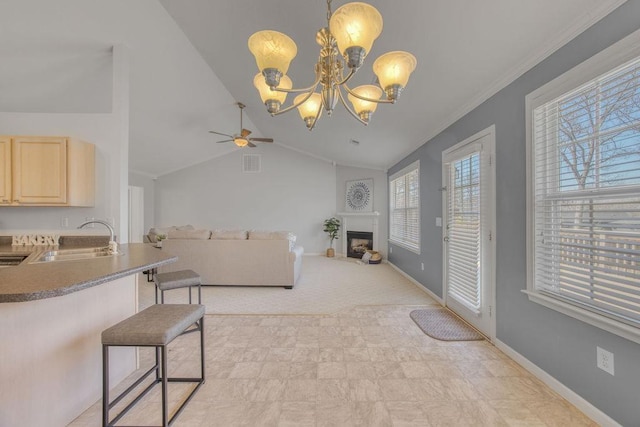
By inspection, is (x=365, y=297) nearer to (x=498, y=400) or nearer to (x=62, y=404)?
(x=498, y=400)

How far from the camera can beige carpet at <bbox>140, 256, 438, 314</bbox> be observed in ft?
11.0

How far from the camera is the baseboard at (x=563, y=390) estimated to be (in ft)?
4.85

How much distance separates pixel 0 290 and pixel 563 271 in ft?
9.74

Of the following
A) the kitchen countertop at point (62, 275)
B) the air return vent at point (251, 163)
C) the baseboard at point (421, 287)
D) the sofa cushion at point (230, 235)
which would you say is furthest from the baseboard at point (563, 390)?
the air return vent at point (251, 163)

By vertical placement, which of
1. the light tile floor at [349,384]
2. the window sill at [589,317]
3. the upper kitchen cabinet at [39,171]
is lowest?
the light tile floor at [349,384]

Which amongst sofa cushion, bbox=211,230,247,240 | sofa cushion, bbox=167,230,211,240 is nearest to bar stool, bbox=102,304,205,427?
sofa cushion, bbox=211,230,247,240

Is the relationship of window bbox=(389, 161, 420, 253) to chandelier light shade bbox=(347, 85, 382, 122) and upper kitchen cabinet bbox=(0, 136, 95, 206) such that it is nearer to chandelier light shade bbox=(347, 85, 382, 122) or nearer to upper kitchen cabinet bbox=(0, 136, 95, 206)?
chandelier light shade bbox=(347, 85, 382, 122)

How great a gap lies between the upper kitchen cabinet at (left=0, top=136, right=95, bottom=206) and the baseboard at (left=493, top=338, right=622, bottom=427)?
447 centimetres

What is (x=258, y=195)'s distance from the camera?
7.75m

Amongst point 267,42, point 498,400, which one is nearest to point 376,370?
point 498,400

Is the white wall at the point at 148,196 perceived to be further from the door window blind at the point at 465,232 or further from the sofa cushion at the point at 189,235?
the door window blind at the point at 465,232

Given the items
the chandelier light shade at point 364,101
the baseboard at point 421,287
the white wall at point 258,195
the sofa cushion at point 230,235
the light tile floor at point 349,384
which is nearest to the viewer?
the light tile floor at point 349,384

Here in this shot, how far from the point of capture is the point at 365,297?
3.78 m

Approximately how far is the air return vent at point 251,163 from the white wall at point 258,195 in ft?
0.36
